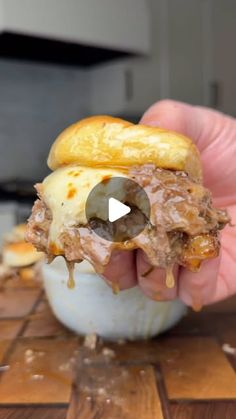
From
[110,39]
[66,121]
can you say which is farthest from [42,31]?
[66,121]

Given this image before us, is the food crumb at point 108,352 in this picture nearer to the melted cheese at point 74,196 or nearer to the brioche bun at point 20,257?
the melted cheese at point 74,196

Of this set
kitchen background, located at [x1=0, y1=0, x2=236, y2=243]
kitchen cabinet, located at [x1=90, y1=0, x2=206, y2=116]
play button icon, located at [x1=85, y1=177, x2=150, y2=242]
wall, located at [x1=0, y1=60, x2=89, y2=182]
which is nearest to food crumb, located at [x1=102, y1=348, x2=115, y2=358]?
play button icon, located at [x1=85, y1=177, x2=150, y2=242]

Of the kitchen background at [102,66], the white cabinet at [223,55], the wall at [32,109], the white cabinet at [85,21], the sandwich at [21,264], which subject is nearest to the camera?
the sandwich at [21,264]

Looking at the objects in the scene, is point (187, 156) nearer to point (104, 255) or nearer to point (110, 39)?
point (104, 255)

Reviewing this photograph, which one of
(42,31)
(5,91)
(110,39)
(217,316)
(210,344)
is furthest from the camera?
(5,91)

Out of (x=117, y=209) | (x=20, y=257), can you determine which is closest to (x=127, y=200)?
(x=117, y=209)

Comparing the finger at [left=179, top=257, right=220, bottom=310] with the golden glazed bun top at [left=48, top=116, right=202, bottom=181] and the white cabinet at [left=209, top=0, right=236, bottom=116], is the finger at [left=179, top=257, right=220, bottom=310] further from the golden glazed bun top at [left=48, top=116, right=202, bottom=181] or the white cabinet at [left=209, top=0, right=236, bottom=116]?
the white cabinet at [left=209, top=0, right=236, bottom=116]

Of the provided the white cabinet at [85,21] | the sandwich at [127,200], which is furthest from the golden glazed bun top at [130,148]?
the white cabinet at [85,21]
